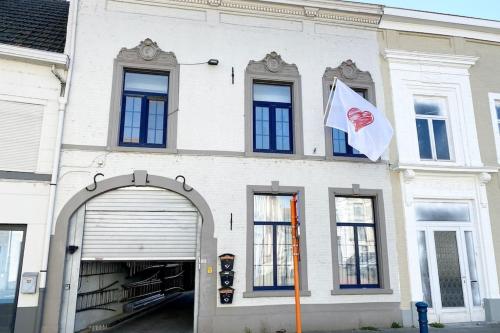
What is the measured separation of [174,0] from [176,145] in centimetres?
392

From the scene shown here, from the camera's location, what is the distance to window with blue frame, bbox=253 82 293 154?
397 inches

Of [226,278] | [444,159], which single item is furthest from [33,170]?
[444,159]

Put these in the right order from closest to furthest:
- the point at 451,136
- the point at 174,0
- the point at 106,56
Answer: the point at 106,56, the point at 174,0, the point at 451,136

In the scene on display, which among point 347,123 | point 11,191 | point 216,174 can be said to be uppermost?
point 347,123

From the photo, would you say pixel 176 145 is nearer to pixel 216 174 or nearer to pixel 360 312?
pixel 216 174

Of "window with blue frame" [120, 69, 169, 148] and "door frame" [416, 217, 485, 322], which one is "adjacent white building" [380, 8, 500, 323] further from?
"window with blue frame" [120, 69, 169, 148]

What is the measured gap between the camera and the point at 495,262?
10312mm

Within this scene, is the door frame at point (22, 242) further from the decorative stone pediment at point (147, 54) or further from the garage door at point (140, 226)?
the decorative stone pediment at point (147, 54)

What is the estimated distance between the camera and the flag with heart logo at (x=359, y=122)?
9.56m

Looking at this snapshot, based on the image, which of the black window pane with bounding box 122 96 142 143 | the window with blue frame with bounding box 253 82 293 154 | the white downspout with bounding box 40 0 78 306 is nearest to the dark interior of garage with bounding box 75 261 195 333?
the white downspout with bounding box 40 0 78 306

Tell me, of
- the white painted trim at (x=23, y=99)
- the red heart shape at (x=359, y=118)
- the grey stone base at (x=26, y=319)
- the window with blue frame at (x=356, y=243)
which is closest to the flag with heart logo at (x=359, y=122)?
the red heart shape at (x=359, y=118)

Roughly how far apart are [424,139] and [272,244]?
17.5ft

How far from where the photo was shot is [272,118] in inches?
405

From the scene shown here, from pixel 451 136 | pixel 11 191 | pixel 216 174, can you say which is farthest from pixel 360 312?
pixel 11 191
